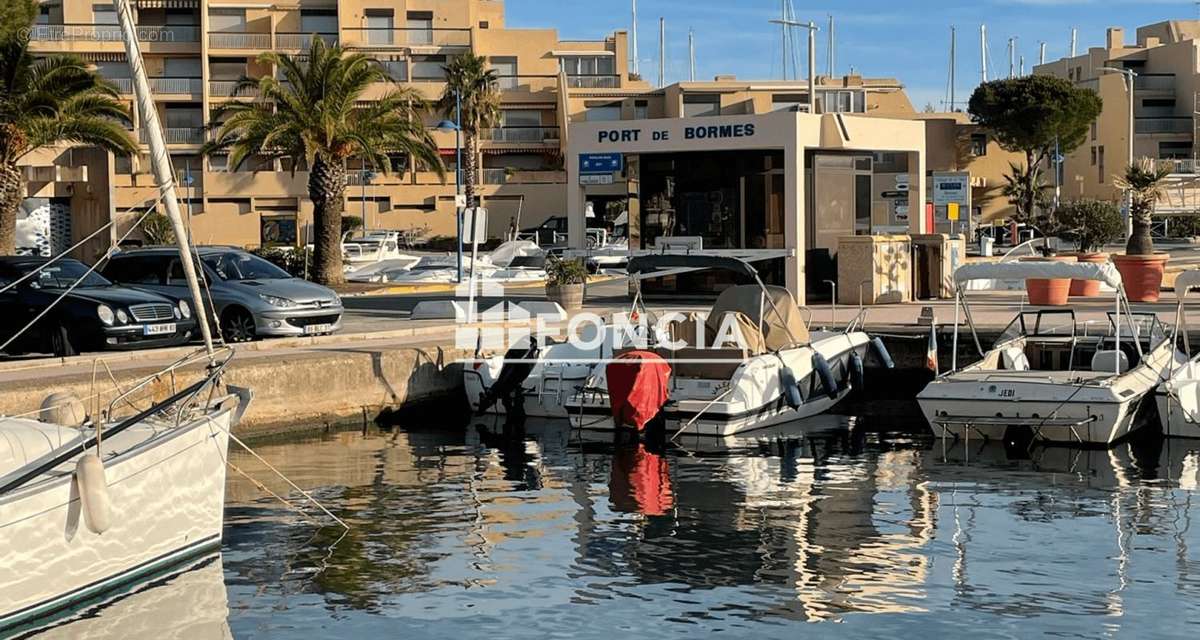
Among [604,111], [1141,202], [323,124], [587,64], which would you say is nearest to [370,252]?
[323,124]

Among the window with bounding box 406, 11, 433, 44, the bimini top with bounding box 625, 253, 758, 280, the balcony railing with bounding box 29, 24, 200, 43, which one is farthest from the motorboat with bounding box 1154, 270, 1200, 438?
the balcony railing with bounding box 29, 24, 200, 43

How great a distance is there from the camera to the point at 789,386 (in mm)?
21797

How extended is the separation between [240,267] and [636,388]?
9037 millimetres

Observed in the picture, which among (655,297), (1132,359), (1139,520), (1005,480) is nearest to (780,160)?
(655,297)

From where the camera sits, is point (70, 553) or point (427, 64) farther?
point (427, 64)

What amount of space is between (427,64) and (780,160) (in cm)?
5459

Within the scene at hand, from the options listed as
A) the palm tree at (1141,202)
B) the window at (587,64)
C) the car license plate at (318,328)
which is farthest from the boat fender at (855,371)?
the window at (587,64)

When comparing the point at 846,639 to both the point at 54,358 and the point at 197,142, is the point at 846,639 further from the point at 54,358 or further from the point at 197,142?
the point at 197,142

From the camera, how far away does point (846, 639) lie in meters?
11.2

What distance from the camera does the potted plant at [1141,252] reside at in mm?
30531

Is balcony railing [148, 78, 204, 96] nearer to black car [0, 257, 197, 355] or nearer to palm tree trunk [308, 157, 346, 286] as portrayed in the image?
palm tree trunk [308, 157, 346, 286]

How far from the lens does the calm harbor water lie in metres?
11.9

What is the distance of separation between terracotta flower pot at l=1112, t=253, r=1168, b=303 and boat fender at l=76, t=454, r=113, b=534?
23.9 m

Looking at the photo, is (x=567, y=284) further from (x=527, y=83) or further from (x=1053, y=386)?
(x=527, y=83)
